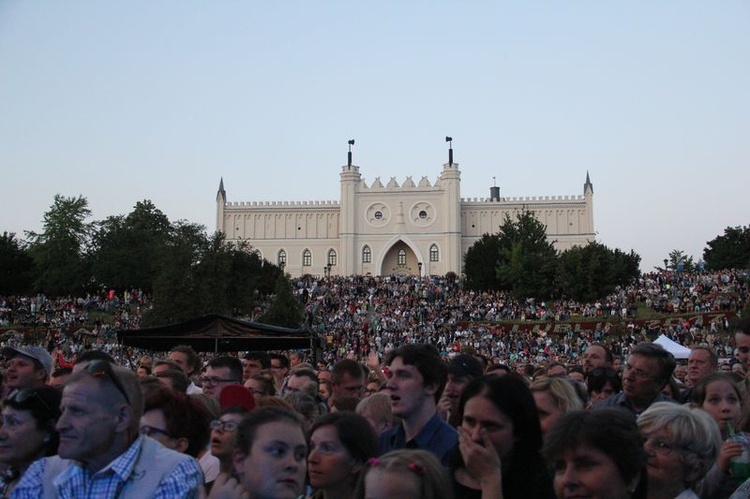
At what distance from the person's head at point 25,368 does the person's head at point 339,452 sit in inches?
125

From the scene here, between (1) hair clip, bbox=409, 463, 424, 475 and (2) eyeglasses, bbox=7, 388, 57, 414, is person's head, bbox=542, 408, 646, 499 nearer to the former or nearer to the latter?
(1) hair clip, bbox=409, 463, 424, 475

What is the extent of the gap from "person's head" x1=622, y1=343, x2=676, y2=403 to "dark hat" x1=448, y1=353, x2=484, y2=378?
102 centimetres

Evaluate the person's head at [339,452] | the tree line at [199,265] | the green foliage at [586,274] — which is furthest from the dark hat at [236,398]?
the green foliage at [586,274]

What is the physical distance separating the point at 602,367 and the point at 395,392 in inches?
121

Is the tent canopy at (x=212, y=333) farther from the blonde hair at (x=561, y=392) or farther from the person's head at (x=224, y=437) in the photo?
the person's head at (x=224, y=437)

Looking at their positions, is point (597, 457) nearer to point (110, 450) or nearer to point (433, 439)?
point (433, 439)

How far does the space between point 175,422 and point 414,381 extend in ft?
4.22

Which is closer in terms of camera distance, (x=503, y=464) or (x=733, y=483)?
(x=503, y=464)

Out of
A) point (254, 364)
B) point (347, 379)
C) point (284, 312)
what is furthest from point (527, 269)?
point (347, 379)

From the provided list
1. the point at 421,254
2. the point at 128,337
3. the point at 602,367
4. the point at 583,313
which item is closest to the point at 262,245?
the point at 421,254

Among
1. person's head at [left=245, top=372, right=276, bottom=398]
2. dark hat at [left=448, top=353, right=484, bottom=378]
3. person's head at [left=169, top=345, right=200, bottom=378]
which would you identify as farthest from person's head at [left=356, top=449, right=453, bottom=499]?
person's head at [left=169, top=345, right=200, bottom=378]

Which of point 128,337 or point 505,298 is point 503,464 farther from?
point 505,298

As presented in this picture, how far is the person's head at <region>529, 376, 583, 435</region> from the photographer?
4609mm

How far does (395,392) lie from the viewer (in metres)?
4.49
